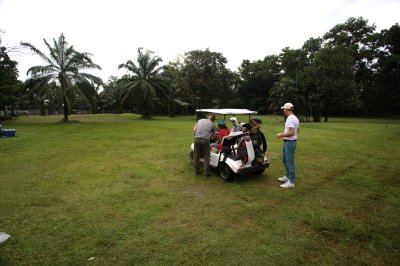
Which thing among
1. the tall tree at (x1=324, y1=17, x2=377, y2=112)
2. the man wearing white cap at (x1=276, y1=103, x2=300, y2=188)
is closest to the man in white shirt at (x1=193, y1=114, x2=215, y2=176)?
the man wearing white cap at (x1=276, y1=103, x2=300, y2=188)

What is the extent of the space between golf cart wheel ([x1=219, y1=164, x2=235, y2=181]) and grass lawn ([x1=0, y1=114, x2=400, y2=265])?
0.17 meters

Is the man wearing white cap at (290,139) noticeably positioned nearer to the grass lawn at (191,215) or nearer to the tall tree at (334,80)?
the grass lawn at (191,215)

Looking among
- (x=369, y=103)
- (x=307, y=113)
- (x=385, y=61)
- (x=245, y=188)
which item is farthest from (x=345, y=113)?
(x=245, y=188)

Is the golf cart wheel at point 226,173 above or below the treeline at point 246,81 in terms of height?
below

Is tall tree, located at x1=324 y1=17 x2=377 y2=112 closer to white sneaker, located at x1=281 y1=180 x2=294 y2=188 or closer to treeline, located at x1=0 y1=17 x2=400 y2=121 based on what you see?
→ treeline, located at x1=0 y1=17 x2=400 y2=121

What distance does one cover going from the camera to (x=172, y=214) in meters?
4.62

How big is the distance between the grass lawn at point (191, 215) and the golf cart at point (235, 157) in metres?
0.33

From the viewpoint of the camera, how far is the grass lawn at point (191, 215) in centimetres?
345

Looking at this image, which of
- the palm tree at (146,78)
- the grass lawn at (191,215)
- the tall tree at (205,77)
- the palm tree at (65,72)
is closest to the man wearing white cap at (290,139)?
the grass lawn at (191,215)

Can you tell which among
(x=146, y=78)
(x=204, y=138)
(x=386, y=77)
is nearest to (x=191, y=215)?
(x=204, y=138)

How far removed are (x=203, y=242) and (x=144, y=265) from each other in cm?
89

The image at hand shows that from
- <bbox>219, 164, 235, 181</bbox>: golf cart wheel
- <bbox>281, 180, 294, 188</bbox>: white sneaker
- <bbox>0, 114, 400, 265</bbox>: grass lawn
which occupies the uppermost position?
<bbox>219, 164, 235, 181</bbox>: golf cart wheel

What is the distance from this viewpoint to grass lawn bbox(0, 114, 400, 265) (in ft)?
11.3

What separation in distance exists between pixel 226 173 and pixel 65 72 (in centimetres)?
2252
